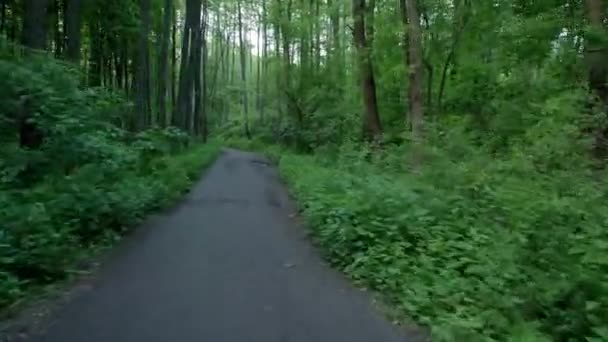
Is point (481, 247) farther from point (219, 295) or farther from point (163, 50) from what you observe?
point (163, 50)

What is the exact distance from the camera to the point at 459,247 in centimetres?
673

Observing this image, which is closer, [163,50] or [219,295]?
[219,295]

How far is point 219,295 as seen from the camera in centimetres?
621

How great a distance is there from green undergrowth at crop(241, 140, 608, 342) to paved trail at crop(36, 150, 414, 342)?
0.48 meters

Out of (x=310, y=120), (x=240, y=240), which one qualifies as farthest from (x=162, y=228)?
(x=310, y=120)

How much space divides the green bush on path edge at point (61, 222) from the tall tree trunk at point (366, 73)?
10180 millimetres

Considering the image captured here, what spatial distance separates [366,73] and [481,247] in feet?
48.3

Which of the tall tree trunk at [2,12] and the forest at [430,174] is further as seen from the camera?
the tall tree trunk at [2,12]

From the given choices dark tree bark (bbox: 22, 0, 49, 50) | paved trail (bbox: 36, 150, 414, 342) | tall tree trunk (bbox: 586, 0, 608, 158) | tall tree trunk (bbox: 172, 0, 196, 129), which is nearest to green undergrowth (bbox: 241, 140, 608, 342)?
paved trail (bbox: 36, 150, 414, 342)

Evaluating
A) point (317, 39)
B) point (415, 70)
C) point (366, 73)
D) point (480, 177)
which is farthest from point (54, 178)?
point (317, 39)

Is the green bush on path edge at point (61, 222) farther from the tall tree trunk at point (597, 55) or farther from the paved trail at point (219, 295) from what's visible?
the tall tree trunk at point (597, 55)

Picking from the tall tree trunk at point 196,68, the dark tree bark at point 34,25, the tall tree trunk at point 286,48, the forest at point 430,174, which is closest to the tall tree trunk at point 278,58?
the tall tree trunk at point 286,48

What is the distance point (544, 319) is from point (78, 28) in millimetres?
14112

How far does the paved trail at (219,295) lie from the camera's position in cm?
507
